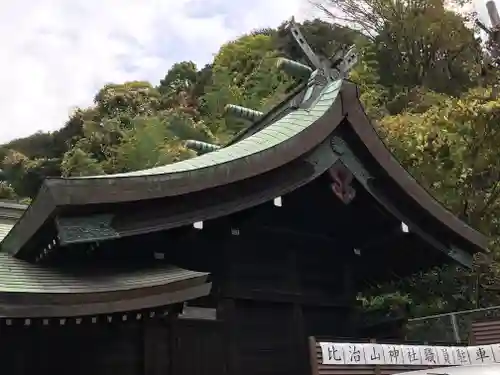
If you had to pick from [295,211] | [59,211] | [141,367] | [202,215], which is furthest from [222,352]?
[59,211]

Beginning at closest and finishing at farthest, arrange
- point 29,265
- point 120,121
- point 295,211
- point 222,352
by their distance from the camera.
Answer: point 29,265
point 222,352
point 295,211
point 120,121

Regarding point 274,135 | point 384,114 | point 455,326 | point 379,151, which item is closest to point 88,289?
point 274,135

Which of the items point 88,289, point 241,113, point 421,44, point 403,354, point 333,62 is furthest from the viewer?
point 421,44

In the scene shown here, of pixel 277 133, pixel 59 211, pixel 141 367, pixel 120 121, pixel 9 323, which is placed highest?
pixel 120 121

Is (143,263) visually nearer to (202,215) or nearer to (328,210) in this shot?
(202,215)

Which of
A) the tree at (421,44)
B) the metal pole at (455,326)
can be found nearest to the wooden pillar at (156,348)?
the metal pole at (455,326)

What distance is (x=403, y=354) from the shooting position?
20.9 ft

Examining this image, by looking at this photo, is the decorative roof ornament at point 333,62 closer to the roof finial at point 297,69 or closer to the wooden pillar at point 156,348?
the roof finial at point 297,69

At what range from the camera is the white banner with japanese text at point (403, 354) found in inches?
228

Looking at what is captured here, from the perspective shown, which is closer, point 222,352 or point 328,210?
point 222,352

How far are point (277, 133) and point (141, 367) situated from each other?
3.27 metres

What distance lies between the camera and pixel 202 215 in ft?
21.6

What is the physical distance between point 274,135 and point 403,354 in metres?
3.04

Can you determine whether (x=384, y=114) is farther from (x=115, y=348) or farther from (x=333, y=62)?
(x=115, y=348)
